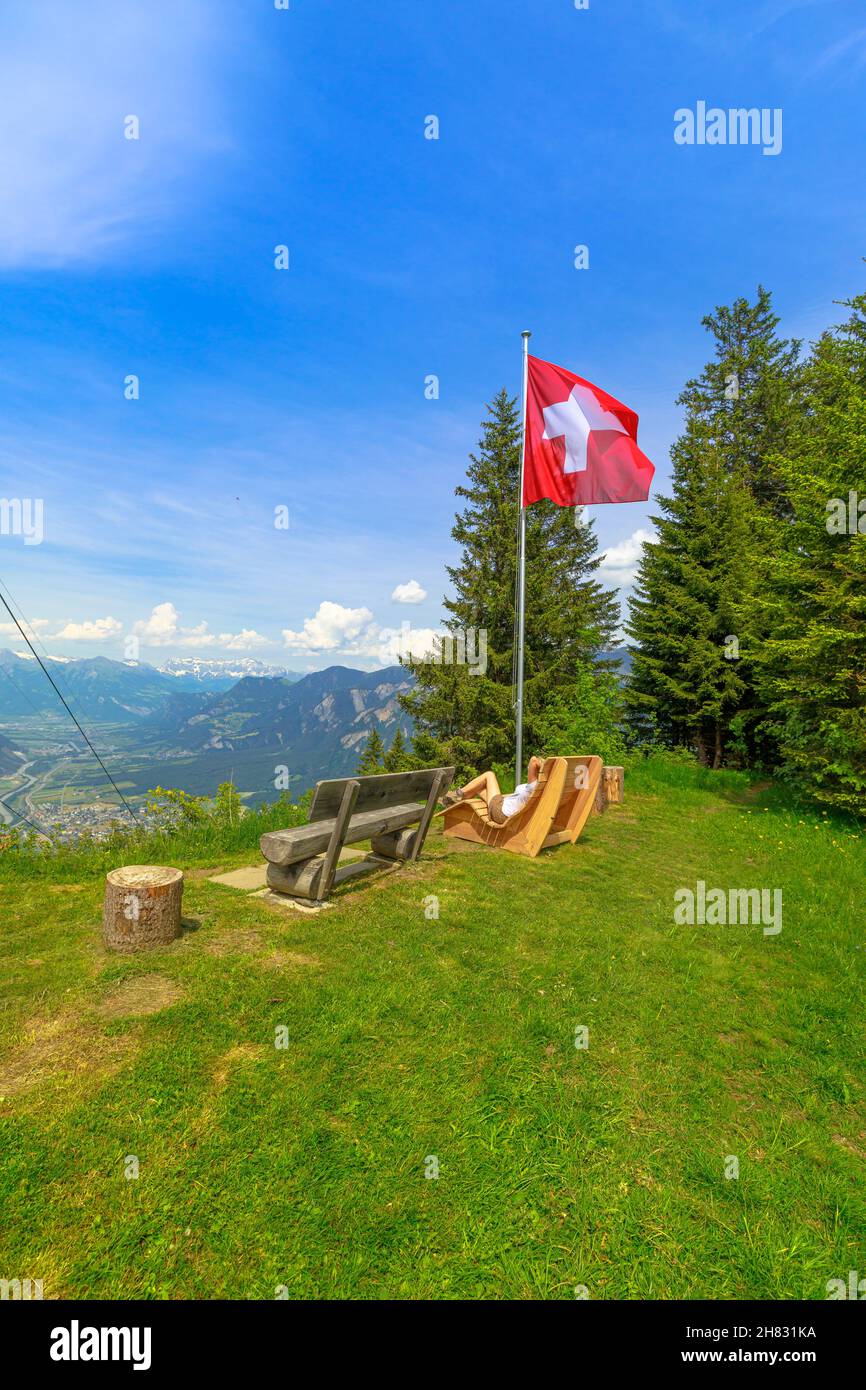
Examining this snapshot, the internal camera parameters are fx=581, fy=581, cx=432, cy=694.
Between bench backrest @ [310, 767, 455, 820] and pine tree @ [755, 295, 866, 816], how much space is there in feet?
24.4

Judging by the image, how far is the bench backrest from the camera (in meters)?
5.20

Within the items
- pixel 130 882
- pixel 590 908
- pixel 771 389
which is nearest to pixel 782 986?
pixel 590 908

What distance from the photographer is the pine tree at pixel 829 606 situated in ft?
32.6

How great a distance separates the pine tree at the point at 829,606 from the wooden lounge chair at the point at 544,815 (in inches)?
193

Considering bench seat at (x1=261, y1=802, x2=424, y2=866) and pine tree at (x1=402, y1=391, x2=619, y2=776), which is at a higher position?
pine tree at (x1=402, y1=391, x2=619, y2=776)

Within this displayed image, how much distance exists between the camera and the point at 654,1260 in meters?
2.22

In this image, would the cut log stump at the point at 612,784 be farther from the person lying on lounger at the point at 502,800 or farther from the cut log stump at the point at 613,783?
the person lying on lounger at the point at 502,800

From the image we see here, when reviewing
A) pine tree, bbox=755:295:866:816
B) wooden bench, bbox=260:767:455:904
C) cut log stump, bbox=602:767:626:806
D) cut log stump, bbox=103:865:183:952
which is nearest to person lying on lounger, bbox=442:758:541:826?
wooden bench, bbox=260:767:455:904

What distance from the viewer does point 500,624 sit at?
843 inches

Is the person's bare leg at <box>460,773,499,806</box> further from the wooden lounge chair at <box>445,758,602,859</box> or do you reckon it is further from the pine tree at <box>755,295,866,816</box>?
the pine tree at <box>755,295,866,816</box>

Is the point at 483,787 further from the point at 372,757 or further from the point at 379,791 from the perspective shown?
the point at 372,757

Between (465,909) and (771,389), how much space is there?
2709 centimetres

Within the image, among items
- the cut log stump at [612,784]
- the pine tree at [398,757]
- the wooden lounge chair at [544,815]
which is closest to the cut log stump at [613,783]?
the cut log stump at [612,784]

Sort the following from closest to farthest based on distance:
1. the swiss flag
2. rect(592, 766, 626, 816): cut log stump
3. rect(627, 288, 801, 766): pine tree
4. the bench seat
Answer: the bench seat < the swiss flag < rect(592, 766, 626, 816): cut log stump < rect(627, 288, 801, 766): pine tree
